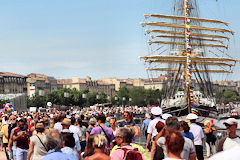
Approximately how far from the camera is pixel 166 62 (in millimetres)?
54469

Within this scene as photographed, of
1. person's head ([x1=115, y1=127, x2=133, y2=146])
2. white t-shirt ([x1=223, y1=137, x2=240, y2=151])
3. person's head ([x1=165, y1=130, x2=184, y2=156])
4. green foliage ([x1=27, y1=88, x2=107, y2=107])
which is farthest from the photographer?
green foliage ([x1=27, y1=88, x2=107, y2=107])

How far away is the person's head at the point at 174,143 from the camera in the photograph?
3.68 meters

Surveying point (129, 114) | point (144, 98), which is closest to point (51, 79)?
point (144, 98)

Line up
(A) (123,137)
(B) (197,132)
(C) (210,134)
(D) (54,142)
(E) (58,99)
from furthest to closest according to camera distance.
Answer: (E) (58,99) < (C) (210,134) < (B) (197,132) < (A) (123,137) < (D) (54,142)

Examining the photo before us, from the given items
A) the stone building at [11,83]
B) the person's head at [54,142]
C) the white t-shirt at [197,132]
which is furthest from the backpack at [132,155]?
the stone building at [11,83]

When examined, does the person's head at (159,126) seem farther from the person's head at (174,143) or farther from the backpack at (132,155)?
the person's head at (174,143)

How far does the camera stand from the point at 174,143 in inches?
146

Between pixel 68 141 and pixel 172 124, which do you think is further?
pixel 68 141

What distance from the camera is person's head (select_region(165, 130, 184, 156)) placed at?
12.1ft

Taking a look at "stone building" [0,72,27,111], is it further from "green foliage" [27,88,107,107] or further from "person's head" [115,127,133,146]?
"person's head" [115,127,133,146]

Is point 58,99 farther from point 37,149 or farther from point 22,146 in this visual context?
point 37,149

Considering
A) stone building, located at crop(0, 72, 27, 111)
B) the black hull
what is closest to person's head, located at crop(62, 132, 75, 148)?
the black hull

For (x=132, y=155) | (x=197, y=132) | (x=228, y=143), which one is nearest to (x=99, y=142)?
(x=132, y=155)

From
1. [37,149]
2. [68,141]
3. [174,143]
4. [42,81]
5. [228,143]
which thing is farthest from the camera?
[42,81]
